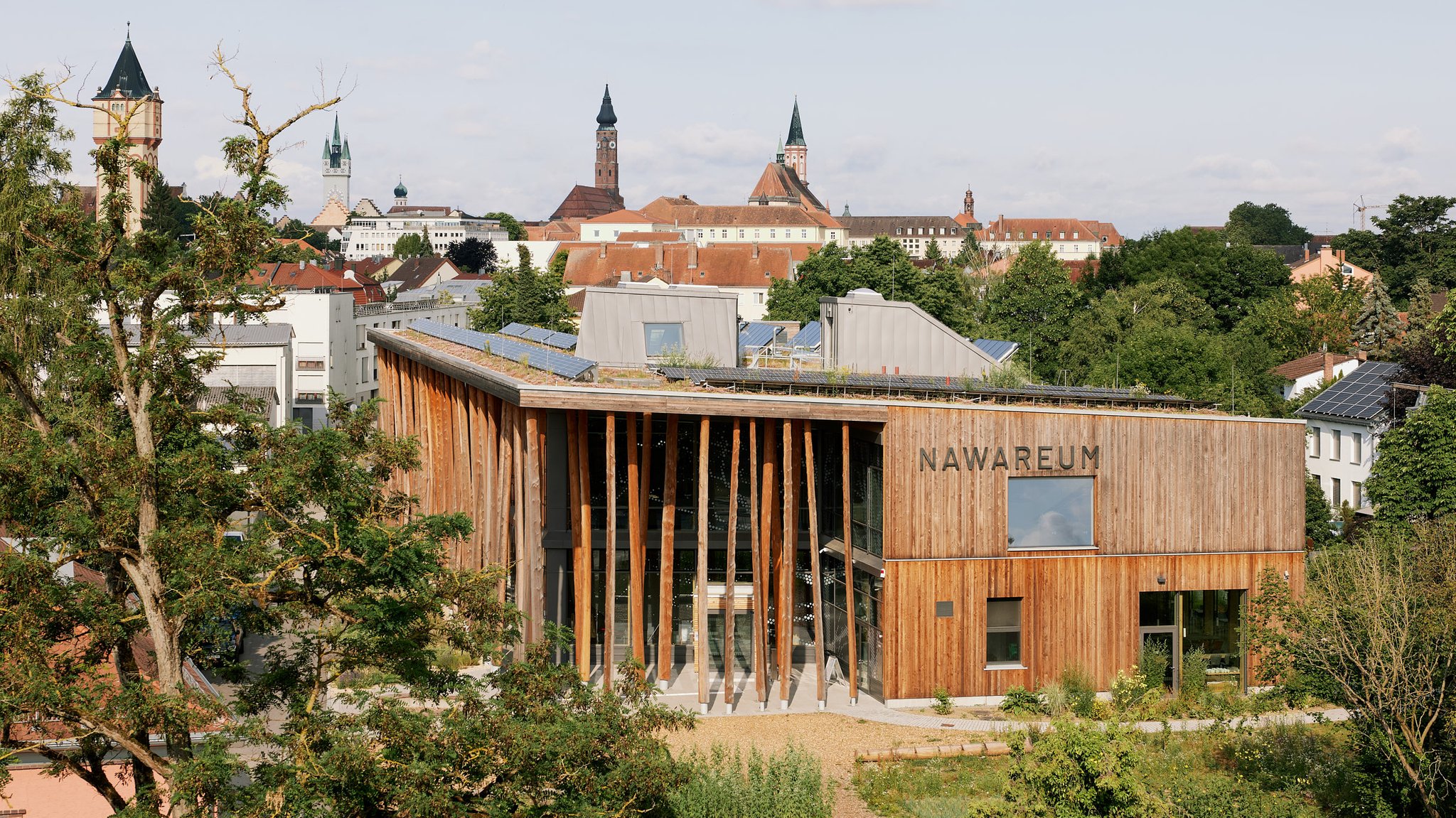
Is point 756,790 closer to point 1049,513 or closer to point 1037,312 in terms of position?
point 1049,513

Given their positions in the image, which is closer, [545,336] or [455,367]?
[455,367]

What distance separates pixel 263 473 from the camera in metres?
13.9

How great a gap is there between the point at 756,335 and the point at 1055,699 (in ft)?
53.6

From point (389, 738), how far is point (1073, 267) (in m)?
117

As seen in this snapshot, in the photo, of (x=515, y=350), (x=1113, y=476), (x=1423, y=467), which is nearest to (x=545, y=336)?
(x=515, y=350)

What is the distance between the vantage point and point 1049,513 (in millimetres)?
25438

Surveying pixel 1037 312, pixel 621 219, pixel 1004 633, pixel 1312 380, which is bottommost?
pixel 1004 633

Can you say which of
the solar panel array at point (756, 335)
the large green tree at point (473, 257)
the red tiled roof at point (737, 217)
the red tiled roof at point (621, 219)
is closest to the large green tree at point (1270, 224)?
the red tiled roof at point (737, 217)

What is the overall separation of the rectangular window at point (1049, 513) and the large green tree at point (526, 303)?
45.4m

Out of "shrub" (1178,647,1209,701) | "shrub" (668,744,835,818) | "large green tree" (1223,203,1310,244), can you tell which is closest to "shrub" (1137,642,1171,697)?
"shrub" (1178,647,1209,701)

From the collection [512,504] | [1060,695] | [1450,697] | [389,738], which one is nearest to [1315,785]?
[1450,697]

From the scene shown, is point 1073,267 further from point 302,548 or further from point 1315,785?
point 302,548

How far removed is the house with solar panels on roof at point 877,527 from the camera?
24906mm

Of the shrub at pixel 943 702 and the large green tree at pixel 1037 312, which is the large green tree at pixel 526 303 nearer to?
the large green tree at pixel 1037 312
